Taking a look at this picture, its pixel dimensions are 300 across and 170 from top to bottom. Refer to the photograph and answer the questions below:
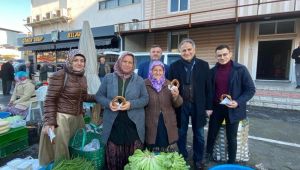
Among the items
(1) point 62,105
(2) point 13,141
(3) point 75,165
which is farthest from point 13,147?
(3) point 75,165

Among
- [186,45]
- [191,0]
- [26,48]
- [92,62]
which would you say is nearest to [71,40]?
[26,48]

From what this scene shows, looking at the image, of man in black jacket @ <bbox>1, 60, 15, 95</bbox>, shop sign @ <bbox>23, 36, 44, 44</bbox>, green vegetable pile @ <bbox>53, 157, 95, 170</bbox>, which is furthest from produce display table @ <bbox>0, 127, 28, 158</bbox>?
shop sign @ <bbox>23, 36, 44, 44</bbox>

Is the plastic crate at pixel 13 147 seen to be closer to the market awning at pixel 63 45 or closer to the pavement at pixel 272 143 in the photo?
the pavement at pixel 272 143

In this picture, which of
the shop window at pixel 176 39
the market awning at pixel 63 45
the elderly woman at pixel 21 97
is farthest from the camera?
the market awning at pixel 63 45

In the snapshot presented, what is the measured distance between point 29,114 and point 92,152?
8.87ft

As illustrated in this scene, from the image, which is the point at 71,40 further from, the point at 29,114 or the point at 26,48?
the point at 29,114

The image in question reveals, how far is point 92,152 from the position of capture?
8.95ft

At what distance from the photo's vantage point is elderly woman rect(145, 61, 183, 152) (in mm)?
2746

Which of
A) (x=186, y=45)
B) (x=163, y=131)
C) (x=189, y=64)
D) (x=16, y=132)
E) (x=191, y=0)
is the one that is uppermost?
(x=191, y=0)

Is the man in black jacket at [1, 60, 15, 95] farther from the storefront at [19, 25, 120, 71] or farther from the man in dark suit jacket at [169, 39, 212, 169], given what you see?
the man in dark suit jacket at [169, 39, 212, 169]

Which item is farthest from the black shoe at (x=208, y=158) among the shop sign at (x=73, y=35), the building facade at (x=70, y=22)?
the shop sign at (x=73, y=35)

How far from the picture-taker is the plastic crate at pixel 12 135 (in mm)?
3396

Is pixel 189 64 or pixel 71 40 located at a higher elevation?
pixel 71 40

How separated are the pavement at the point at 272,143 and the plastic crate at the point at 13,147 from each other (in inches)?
6.3
